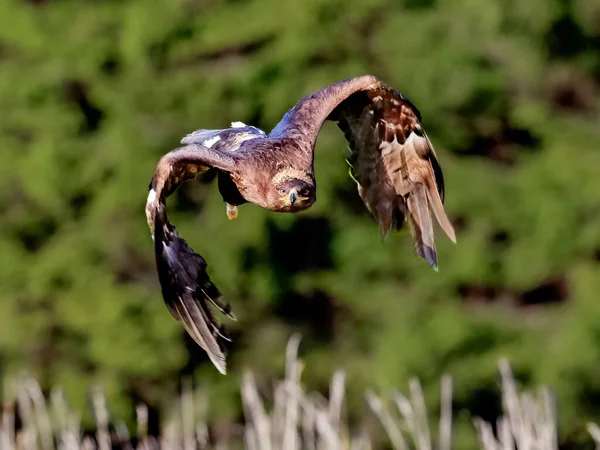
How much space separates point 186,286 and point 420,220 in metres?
1.07

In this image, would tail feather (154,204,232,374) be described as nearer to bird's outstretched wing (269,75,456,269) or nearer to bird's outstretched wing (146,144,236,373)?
bird's outstretched wing (146,144,236,373)

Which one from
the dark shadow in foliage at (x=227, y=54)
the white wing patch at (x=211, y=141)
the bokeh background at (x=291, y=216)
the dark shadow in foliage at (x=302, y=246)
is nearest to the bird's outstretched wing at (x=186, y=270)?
the white wing patch at (x=211, y=141)

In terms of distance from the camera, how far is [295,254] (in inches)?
489

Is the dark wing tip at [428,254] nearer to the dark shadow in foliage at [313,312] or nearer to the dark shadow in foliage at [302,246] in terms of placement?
the dark shadow in foliage at [302,246]

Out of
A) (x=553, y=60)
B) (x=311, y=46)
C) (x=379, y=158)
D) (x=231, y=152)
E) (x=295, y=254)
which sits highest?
(x=231, y=152)

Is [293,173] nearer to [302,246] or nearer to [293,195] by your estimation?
[293,195]

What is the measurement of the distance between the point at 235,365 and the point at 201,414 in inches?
31.2

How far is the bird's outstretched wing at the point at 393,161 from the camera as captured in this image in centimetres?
509

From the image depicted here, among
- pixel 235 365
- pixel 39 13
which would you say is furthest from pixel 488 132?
pixel 39 13

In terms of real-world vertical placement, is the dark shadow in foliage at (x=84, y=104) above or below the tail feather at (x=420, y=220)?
below

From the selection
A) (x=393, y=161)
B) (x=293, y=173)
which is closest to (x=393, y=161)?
(x=393, y=161)

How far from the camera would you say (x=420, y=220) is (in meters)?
5.09

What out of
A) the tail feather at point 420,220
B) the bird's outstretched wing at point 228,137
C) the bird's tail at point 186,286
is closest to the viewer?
the bird's tail at point 186,286

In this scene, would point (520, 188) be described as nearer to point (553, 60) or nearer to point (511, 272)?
point (511, 272)
